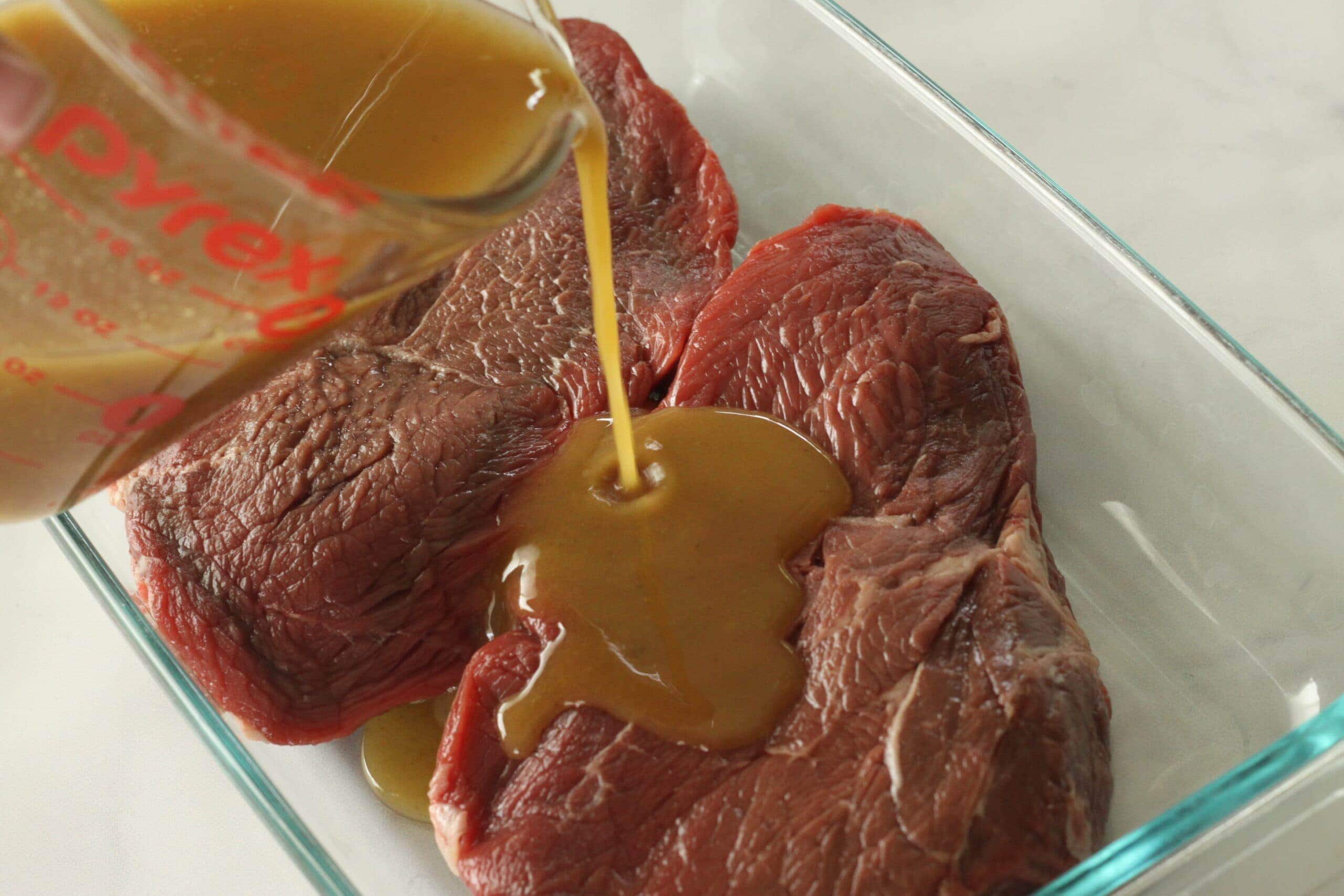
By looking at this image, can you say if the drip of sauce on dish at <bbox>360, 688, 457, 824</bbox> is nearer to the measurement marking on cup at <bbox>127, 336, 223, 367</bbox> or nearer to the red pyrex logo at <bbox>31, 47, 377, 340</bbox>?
the measurement marking on cup at <bbox>127, 336, 223, 367</bbox>

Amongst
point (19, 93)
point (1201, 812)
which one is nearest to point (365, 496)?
point (19, 93)

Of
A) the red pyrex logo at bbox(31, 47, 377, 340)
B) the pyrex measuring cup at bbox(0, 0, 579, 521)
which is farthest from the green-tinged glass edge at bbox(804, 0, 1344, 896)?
the red pyrex logo at bbox(31, 47, 377, 340)

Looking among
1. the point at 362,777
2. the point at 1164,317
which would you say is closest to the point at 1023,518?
the point at 1164,317

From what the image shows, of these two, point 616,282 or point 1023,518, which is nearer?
point 1023,518

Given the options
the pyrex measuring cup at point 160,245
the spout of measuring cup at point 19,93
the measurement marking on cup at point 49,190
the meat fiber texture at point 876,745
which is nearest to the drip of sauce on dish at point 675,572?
the meat fiber texture at point 876,745

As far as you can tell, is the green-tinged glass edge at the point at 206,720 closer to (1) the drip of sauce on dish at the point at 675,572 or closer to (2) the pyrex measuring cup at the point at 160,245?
(1) the drip of sauce on dish at the point at 675,572

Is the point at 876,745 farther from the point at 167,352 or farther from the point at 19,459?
the point at 19,459

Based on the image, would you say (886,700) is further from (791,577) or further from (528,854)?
(528,854)
